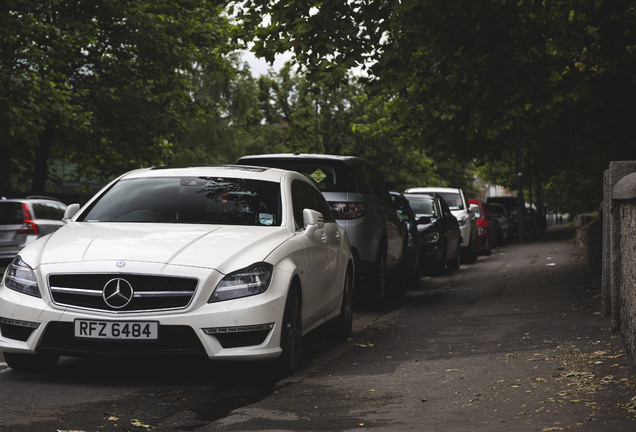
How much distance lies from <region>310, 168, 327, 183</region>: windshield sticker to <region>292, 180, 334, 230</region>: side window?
232 cm

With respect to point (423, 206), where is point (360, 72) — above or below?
above

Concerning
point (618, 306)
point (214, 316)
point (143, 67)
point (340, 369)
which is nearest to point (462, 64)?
point (618, 306)

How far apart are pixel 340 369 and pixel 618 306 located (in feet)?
8.78

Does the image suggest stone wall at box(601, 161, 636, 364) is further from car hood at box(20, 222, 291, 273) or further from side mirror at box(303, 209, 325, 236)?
car hood at box(20, 222, 291, 273)

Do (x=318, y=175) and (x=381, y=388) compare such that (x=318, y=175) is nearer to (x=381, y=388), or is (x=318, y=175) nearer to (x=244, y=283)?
(x=244, y=283)

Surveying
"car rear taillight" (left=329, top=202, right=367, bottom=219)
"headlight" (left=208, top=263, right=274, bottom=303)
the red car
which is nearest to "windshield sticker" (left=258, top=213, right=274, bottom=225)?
"headlight" (left=208, top=263, right=274, bottom=303)

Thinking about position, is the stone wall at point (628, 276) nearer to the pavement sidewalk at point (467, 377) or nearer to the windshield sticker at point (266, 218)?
the pavement sidewalk at point (467, 377)

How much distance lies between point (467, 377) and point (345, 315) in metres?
2.45

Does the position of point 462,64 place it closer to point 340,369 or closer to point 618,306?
point 618,306

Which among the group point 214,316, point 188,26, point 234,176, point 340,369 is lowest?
point 340,369

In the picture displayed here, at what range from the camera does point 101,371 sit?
7398 mm

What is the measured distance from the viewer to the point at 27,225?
877 inches

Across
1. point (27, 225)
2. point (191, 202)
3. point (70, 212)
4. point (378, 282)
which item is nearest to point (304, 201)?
point (191, 202)

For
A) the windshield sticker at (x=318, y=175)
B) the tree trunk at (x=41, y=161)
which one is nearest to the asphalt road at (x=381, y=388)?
the windshield sticker at (x=318, y=175)
